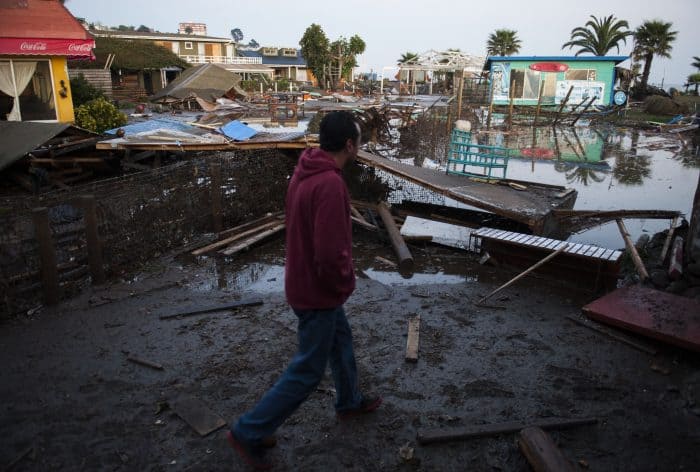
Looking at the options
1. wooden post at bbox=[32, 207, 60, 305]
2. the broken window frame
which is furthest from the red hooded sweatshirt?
the broken window frame

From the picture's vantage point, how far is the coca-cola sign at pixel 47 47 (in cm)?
1530

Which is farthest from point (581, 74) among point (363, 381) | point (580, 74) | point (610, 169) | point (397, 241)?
point (363, 381)

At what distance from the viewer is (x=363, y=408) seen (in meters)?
3.27

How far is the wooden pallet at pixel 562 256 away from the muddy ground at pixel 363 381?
0.70 feet

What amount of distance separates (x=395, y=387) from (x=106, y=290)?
3574 millimetres

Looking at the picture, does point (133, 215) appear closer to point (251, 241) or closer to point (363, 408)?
point (251, 241)

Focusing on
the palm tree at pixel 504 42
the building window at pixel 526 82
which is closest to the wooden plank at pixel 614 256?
the building window at pixel 526 82

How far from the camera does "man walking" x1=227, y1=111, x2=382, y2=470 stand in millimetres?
2467

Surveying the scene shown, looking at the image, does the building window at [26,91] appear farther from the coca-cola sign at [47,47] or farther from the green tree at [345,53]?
the green tree at [345,53]

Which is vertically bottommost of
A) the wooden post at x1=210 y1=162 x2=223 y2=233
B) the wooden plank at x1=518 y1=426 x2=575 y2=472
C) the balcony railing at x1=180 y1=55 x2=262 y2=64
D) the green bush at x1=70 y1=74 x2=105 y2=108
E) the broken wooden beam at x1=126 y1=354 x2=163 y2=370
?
the broken wooden beam at x1=126 y1=354 x2=163 y2=370

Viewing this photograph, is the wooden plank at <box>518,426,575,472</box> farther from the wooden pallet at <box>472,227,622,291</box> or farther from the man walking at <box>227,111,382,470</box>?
the wooden pallet at <box>472,227,622,291</box>

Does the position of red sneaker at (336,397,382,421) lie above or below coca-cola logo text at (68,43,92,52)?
below

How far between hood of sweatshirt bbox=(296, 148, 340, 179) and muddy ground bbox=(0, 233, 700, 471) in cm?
173

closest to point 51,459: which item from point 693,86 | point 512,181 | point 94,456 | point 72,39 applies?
point 94,456
